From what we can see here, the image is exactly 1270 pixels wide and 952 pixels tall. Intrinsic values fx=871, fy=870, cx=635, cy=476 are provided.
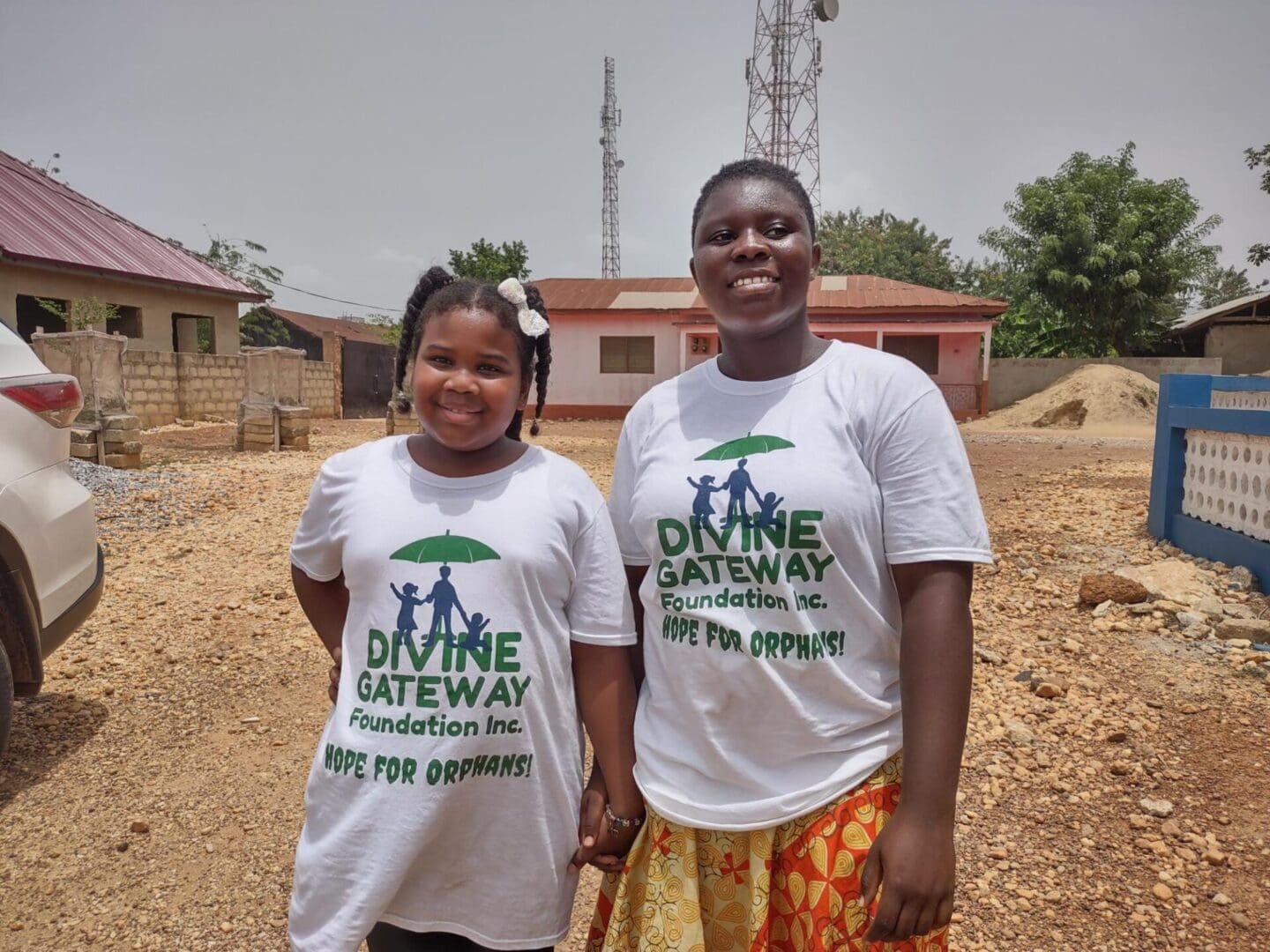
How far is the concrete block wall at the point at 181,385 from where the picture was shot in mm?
13961

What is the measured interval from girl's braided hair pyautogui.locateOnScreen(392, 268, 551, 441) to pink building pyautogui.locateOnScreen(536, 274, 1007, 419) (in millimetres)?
17298

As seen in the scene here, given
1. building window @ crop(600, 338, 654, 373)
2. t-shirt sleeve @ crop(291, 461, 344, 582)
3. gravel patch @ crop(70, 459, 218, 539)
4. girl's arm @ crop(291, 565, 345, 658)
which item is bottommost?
gravel patch @ crop(70, 459, 218, 539)

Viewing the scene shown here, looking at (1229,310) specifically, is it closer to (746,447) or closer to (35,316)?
(746,447)

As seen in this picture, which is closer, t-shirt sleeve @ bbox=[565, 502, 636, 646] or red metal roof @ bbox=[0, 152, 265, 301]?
t-shirt sleeve @ bbox=[565, 502, 636, 646]

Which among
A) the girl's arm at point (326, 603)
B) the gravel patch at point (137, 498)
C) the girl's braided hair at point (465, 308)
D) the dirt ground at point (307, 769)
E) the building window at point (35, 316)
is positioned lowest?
the dirt ground at point (307, 769)

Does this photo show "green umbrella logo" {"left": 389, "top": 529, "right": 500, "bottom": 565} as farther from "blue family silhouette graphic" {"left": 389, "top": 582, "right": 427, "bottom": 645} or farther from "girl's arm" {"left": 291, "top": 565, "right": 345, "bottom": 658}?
"girl's arm" {"left": 291, "top": 565, "right": 345, "bottom": 658}

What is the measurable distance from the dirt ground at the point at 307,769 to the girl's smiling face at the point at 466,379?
155cm

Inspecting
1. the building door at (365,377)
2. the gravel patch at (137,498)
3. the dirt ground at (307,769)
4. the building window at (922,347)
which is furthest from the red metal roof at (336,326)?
the dirt ground at (307,769)

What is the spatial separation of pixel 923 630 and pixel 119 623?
4.64m

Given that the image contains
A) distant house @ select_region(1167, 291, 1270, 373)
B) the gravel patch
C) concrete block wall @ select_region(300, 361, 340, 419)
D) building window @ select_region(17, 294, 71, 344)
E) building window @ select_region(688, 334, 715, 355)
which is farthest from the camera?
distant house @ select_region(1167, 291, 1270, 373)

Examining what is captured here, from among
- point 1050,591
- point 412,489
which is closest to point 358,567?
point 412,489

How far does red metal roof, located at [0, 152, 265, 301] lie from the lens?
14414 millimetres

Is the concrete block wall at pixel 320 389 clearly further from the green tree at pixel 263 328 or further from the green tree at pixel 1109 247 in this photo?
the green tree at pixel 1109 247

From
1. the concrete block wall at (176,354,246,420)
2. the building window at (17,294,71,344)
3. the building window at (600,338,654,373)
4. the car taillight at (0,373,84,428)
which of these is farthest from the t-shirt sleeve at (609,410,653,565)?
the building window at (600,338,654,373)
